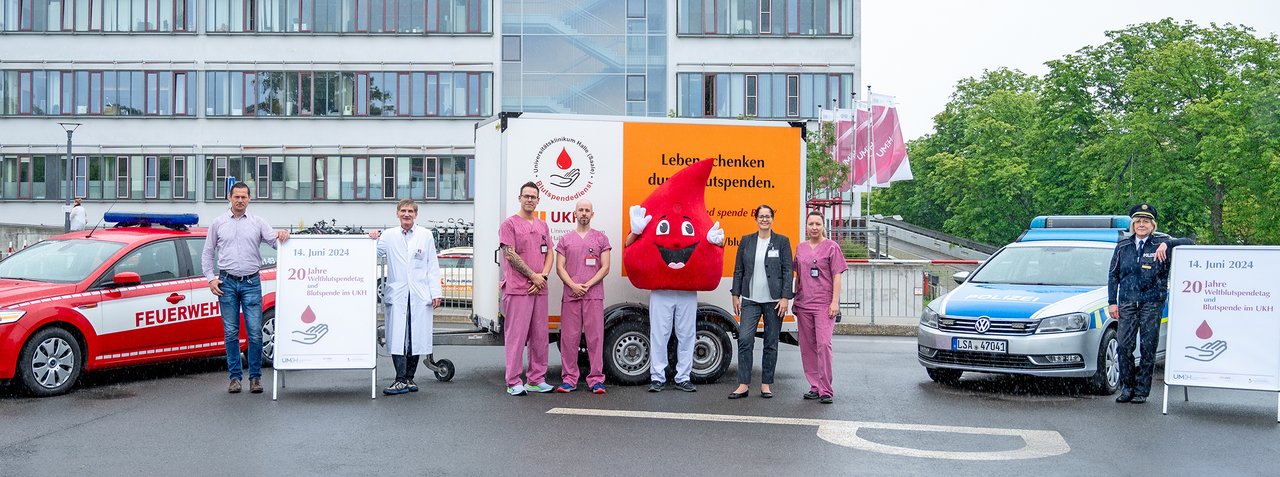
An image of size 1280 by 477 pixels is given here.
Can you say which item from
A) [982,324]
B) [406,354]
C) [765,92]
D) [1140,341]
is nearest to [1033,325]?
[982,324]

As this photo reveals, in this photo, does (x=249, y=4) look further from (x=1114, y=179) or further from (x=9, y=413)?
(x=9, y=413)

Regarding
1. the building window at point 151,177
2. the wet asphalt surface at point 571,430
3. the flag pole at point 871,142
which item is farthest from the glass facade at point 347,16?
the wet asphalt surface at point 571,430

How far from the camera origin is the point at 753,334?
1053cm

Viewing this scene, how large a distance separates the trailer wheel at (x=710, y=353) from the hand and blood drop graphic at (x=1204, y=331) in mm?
4161

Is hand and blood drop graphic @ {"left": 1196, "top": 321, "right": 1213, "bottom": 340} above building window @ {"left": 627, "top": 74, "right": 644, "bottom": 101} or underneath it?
underneath

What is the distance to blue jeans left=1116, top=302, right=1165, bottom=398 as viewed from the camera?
10.3 meters

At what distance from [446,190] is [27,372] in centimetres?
3634

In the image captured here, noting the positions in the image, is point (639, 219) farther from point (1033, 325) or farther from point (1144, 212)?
point (1144, 212)

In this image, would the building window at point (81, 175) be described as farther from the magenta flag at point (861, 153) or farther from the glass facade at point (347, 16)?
the magenta flag at point (861, 153)

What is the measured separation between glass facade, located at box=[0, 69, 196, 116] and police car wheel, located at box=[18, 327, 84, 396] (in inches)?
1496

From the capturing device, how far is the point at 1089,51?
1999 inches

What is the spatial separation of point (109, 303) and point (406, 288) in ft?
8.91

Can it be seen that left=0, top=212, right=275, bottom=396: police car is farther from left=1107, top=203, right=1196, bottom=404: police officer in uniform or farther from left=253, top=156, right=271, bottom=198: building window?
left=253, top=156, right=271, bottom=198: building window

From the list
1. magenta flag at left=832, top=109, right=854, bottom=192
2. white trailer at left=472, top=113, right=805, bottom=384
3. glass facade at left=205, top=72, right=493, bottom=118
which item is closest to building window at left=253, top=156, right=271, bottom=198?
glass facade at left=205, top=72, right=493, bottom=118
